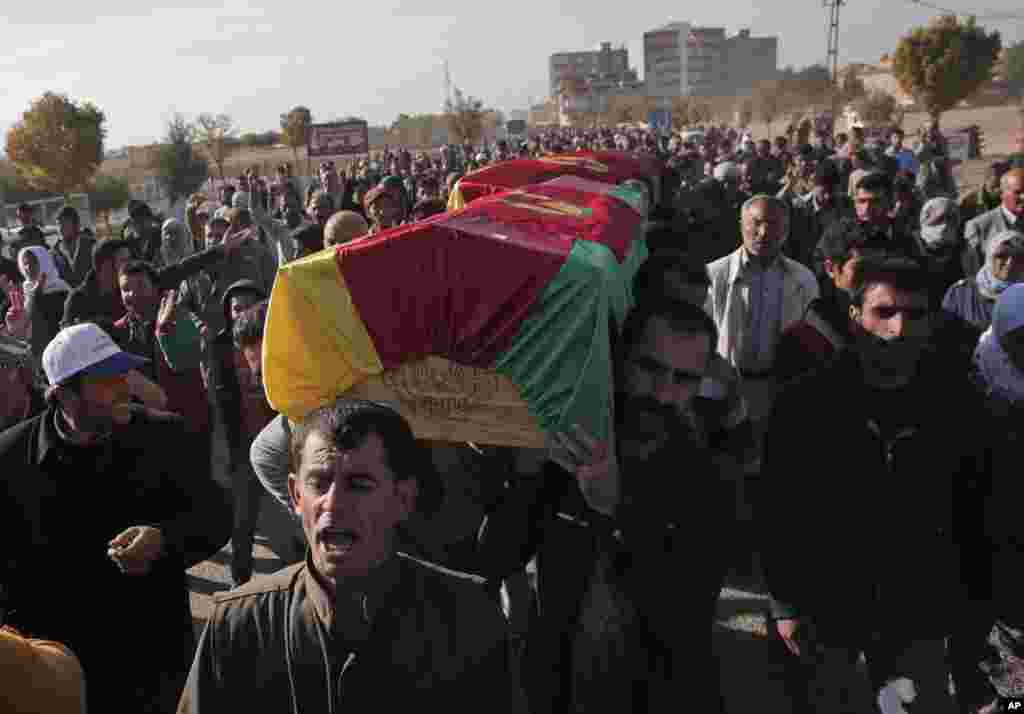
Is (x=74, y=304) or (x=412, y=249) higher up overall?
(x=412, y=249)

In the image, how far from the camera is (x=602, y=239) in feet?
9.71

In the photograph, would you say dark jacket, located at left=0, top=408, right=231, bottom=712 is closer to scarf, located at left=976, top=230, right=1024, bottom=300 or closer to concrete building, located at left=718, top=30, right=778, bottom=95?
scarf, located at left=976, top=230, right=1024, bottom=300

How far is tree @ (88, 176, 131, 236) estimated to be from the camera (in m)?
25.1

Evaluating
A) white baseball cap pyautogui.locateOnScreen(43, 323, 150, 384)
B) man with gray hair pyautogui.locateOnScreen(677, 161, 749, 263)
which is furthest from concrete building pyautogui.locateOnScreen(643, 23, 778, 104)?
white baseball cap pyautogui.locateOnScreen(43, 323, 150, 384)

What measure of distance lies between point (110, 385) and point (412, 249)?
3.12 feet

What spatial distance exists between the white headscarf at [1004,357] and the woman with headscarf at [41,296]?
17.0 feet

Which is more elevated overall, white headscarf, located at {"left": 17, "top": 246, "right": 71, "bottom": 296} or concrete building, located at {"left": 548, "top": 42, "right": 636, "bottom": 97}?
A: concrete building, located at {"left": 548, "top": 42, "right": 636, "bottom": 97}

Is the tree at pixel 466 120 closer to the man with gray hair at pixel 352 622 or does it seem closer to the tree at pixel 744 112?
the tree at pixel 744 112

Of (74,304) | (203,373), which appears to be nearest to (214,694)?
(203,373)

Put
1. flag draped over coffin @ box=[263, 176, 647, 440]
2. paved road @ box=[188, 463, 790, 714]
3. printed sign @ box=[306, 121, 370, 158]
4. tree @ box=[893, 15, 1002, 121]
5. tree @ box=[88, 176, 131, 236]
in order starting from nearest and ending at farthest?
flag draped over coffin @ box=[263, 176, 647, 440]
paved road @ box=[188, 463, 790, 714]
printed sign @ box=[306, 121, 370, 158]
tree @ box=[88, 176, 131, 236]
tree @ box=[893, 15, 1002, 121]

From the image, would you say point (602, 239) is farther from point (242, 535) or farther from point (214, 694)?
point (242, 535)

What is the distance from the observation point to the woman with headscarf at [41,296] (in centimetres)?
535

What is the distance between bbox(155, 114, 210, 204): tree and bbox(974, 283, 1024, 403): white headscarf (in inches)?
1166

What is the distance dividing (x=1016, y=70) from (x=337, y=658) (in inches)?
2792
